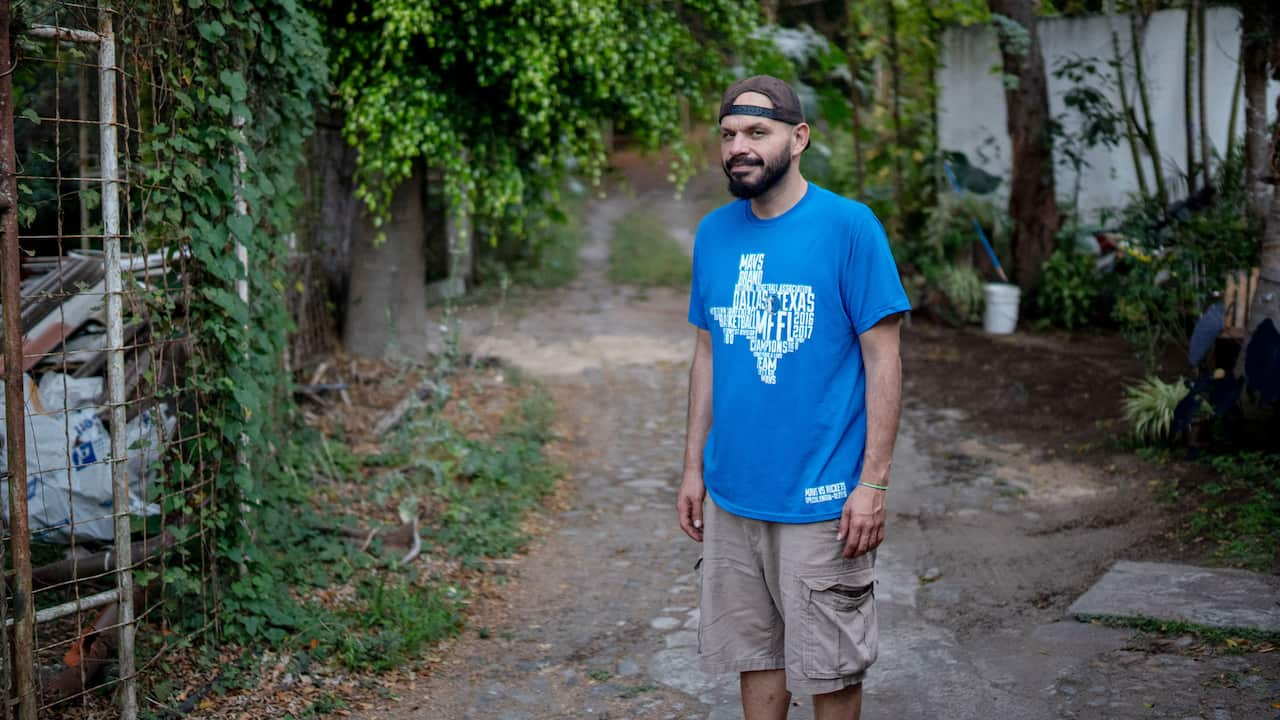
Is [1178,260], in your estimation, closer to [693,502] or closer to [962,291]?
[962,291]

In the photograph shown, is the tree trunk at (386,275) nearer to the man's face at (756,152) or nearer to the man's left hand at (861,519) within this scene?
the man's face at (756,152)

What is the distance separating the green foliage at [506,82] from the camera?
7.35 metres

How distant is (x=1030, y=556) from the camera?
217 inches

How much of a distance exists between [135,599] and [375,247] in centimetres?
527

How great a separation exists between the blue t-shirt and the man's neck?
1.1 inches

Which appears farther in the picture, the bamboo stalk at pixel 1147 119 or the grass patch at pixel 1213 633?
the bamboo stalk at pixel 1147 119

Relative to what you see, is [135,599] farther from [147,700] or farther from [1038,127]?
[1038,127]

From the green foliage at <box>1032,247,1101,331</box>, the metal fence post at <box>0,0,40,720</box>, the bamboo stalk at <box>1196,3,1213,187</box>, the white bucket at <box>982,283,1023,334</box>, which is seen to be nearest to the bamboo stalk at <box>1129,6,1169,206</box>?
the bamboo stalk at <box>1196,3,1213,187</box>

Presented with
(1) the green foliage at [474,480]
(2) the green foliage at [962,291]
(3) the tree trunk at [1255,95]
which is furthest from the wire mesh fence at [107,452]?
(2) the green foliage at [962,291]

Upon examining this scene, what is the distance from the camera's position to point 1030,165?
11.6m

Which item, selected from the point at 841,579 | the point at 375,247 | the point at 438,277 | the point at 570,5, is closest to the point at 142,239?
the point at 841,579

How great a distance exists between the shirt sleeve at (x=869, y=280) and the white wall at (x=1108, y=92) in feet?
29.2

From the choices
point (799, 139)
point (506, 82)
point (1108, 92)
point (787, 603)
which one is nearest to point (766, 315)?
point (799, 139)

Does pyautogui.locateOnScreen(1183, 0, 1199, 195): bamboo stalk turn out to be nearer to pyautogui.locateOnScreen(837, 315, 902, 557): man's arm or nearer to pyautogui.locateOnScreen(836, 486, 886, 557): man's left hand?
pyautogui.locateOnScreen(837, 315, 902, 557): man's arm
